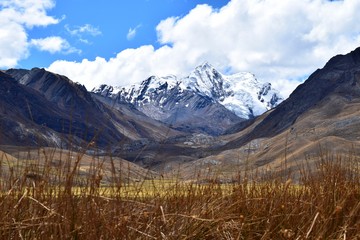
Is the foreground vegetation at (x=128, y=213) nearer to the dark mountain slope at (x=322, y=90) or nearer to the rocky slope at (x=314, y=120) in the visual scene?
the rocky slope at (x=314, y=120)

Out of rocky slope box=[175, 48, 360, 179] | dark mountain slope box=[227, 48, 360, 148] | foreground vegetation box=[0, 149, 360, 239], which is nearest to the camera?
foreground vegetation box=[0, 149, 360, 239]

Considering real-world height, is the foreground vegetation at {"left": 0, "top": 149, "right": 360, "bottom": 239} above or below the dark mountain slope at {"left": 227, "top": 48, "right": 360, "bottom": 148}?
below

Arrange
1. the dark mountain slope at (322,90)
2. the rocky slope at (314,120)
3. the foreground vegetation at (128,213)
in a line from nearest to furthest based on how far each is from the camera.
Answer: the foreground vegetation at (128,213), the rocky slope at (314,120), the dark mountain slope at (322,90)

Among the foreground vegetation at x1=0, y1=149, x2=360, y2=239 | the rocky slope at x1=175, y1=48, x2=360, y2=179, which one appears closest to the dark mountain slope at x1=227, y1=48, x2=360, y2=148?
the rocky slope at x1=175, y1=48, x2=360, y2=179

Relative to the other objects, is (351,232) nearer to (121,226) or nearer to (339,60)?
(121,226)

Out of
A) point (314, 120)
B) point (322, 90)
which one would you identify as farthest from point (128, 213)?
point (322, 90)

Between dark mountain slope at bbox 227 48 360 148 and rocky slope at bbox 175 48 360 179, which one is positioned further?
dark mountain slope at bbox 227 48 360 148

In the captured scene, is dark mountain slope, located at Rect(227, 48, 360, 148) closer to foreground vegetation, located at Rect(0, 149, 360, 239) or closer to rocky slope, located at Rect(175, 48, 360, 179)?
rocky slope, located at Rect(175, 48, 360, 179)

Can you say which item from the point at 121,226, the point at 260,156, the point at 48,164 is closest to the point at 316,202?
the point at 121,226

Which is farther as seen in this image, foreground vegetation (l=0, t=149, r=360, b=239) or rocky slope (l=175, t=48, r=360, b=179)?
rocky slope (l=175, t=48, r=360, b=179)

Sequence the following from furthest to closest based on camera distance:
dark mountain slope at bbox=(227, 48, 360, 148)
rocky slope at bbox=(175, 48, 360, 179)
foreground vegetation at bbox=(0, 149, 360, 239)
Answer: dark mountain slope at bbox=(227, 48, 360, 148) < rocky slope at bbox=(175, 48, 360, 179) < foreground vegetation at bbox=(0, 149, 360, 239)

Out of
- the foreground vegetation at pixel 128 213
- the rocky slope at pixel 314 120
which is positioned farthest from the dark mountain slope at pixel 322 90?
the foreground vegetation at pixel 128 213

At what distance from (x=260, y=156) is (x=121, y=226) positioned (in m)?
→ 119

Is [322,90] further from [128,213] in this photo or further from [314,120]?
[128,213]
